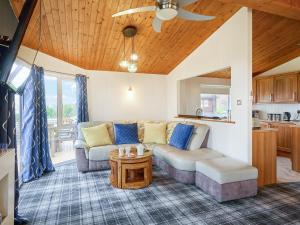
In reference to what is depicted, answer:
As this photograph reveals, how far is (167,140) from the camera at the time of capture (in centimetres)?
461

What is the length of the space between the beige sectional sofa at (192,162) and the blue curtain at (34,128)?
683 millimetres

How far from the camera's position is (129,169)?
3312 mm

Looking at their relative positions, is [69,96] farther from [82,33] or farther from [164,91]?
[164,91]

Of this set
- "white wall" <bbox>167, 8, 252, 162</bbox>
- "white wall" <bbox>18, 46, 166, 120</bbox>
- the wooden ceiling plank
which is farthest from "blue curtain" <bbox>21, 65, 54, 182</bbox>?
"white wall" <bbox>167, 8, 252, 162</bbox>

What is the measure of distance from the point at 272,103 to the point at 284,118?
56cm

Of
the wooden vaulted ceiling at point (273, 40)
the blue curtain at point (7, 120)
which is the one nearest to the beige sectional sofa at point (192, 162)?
the blue curtain at point (7, 120)

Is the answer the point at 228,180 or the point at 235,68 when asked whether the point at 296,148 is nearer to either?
the point at 235,68

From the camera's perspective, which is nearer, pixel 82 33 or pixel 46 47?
pixel 82 33

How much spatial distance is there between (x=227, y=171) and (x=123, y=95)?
3.54m

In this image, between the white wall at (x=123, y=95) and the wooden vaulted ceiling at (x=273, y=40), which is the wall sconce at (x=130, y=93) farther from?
the wooden vaulted ceiling at (x=273, y=40)

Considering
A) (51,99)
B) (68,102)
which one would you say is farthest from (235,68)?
(51,99)

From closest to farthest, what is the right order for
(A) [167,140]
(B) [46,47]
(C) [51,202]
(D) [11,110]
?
(D) [11,110], (C) [51,202], (B) [46,47], (A) [167,140]

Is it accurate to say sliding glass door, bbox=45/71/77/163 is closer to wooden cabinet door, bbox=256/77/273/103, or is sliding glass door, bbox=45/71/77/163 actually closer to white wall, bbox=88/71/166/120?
white wall, bbox=88/71/166/120

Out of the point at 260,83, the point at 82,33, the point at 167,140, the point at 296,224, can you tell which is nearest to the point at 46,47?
the point at 82,33
